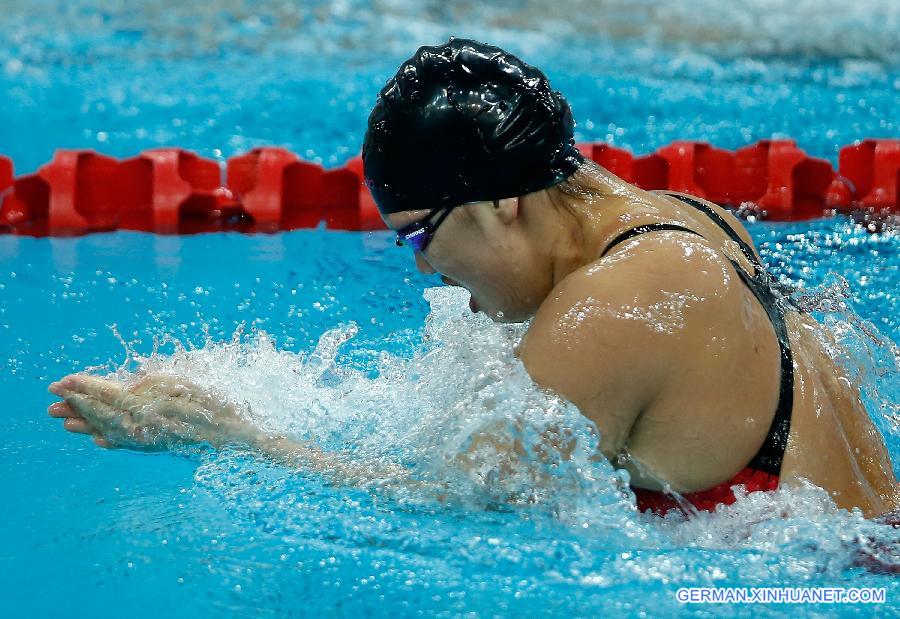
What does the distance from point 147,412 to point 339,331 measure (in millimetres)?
1222

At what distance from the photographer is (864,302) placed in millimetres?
3512

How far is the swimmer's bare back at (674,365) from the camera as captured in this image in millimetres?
1694

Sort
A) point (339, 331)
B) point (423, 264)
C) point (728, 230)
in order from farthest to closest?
point (339, 331) < point (728, 230) < point (423, 264)

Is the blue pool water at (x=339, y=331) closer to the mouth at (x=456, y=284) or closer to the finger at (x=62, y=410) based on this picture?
the mouth at (x=456, y=284)

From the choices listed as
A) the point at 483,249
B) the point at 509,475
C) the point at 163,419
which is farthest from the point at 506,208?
the point at 163,419

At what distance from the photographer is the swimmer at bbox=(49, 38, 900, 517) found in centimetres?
171

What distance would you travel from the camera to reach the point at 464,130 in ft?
5.90

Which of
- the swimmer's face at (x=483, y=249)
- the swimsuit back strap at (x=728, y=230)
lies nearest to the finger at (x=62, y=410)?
the swimmer's face at (x=483, y=249)

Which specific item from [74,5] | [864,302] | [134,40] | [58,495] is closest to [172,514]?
[58,495]

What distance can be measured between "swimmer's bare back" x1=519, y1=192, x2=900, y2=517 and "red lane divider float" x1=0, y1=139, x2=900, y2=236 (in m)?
2.51

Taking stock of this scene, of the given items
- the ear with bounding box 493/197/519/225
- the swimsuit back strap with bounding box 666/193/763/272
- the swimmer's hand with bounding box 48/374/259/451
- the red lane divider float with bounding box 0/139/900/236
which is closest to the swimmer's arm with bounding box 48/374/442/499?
the swimmer's hand with bounding box 48/374/259/451

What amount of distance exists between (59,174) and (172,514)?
8.10 ft

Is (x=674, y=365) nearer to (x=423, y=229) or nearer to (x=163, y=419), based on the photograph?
(x=423, y=229)

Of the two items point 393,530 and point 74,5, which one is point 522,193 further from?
point 74,5
